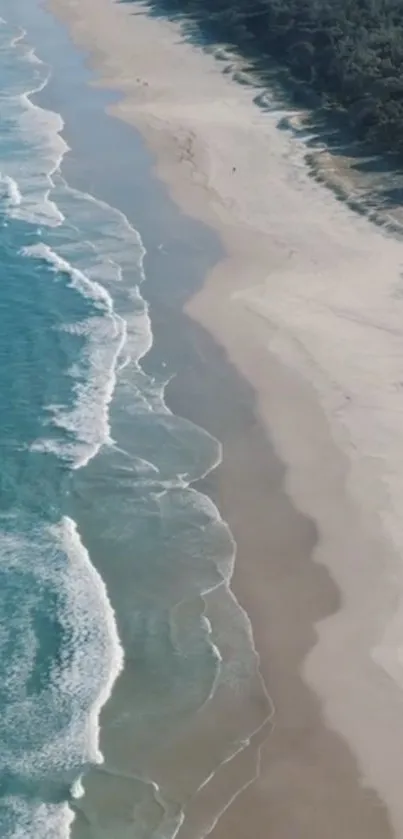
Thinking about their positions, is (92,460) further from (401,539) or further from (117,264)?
(117,264)

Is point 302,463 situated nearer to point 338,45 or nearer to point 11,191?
point 11,191

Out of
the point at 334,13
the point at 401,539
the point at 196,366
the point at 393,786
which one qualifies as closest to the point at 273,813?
the point at 393,786

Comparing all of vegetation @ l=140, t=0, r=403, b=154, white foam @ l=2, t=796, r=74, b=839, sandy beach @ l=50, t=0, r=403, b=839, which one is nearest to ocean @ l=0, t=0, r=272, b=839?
white foam @ l=2, t=796, r=74, b=839

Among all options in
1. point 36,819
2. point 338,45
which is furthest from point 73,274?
point 338,45

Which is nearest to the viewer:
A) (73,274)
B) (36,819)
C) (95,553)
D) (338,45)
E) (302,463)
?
(36,819)

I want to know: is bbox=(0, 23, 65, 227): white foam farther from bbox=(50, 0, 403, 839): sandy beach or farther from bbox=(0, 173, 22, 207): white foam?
bbox=(50, 0, 403, 839): sandy beach

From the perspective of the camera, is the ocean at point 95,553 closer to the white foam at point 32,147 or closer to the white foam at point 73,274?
the white foam at point 73,274
